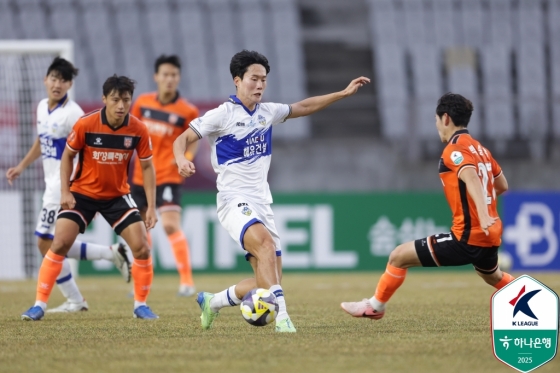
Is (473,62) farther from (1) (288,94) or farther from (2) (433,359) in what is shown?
(2) (433,359)

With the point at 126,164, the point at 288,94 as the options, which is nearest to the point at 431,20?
the point at 288,94

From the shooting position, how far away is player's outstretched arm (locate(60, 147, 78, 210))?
23.9 ft

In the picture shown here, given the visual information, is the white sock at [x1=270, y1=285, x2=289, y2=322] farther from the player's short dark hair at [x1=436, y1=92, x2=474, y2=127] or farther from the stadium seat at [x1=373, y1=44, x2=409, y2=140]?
the stadium seat at [x1=373, y1=44, x2=409, y2=140]

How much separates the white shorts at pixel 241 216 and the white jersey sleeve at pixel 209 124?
0.47 metres

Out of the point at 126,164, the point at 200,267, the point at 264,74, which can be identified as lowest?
the point at 200,267

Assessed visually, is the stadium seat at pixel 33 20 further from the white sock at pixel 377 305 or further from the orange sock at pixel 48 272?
the white sock at pixel 377 305

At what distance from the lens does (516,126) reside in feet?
48.6

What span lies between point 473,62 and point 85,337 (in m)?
14.1

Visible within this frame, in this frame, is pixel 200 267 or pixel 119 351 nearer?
pixel 119 351

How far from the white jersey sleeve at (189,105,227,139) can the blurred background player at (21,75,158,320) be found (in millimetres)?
996

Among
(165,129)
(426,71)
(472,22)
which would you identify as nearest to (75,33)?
(426,71)

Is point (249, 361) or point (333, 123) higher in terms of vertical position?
point (333, 123)

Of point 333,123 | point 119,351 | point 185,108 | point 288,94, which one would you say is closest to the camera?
point 119,351

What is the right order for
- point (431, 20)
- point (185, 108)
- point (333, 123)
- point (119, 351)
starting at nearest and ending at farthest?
1. point (119, 351)
2. point (185, 108)
3. point (333, 123)
4. point (431, 20)
